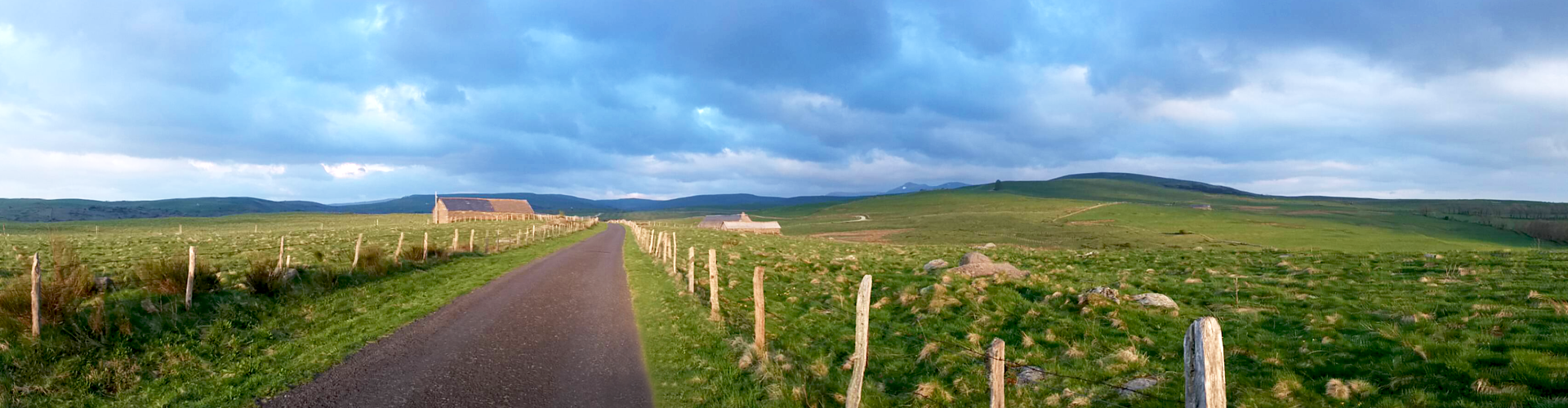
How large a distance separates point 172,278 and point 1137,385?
21.5m

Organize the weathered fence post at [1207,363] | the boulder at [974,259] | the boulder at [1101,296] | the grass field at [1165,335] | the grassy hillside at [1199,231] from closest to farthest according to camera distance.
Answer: the weathered fence post at [1207,363] → the grass field at [1165,335] → the boulder at [1101,296] → the boulder at [974,259] → the grassy hillside at [1199,231]

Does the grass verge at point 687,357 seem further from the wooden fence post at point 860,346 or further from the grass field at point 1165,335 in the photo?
the wooden fence post at point 860,346

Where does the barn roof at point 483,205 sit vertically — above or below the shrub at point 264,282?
above

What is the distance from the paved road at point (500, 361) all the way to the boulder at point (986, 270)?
11301mm

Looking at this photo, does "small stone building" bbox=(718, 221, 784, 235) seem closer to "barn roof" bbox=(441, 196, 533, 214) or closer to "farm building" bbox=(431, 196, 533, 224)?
"farm building" bbox=(431, 196, 533, 224)

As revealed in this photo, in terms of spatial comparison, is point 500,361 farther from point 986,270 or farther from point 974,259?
point 974,259

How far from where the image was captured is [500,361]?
427 inches

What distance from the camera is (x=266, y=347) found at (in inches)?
444

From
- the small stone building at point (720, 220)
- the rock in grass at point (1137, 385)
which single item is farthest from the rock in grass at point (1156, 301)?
the small stone building at point (720, 220)

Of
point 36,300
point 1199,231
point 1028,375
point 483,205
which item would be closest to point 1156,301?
point 1028,375

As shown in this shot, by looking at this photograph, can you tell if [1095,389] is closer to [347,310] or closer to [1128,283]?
[1128,283]

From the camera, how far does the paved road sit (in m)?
8.85

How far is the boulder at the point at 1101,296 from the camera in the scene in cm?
1463

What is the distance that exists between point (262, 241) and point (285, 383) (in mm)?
41618
